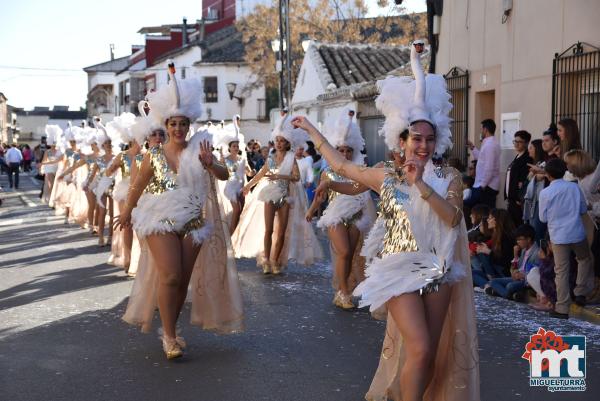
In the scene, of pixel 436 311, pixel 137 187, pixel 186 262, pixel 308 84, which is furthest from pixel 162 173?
pixel 308 84

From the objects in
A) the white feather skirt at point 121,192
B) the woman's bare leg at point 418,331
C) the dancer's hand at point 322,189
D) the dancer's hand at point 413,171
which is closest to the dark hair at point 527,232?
the dancer's hand at point 322,189

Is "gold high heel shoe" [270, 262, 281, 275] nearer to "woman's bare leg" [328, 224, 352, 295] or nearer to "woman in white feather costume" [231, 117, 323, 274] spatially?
"woman in white feather costume" [231, 117, 323, 274]

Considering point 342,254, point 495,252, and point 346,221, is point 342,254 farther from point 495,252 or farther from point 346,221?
point 495,252

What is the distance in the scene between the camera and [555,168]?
29.3 feet

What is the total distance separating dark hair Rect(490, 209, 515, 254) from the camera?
10898mm

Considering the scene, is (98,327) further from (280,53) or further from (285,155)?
(280,53)

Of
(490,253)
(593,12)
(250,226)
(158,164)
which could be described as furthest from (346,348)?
(593,12)

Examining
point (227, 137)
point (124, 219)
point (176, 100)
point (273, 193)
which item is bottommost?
point (273, 193)

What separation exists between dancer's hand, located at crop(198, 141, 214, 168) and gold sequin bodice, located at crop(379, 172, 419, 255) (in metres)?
2.23

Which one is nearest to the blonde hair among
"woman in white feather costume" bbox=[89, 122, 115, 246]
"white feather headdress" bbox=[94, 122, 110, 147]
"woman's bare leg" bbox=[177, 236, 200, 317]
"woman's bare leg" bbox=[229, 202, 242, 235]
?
"woman's bare leg" bbox=[177, 236, 200, 317]

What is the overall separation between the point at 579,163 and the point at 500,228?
63.5 inches

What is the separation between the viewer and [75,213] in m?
19.1

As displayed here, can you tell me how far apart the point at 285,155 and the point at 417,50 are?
7.07m

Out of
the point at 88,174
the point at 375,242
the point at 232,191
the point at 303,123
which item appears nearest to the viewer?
the point at 303,123
